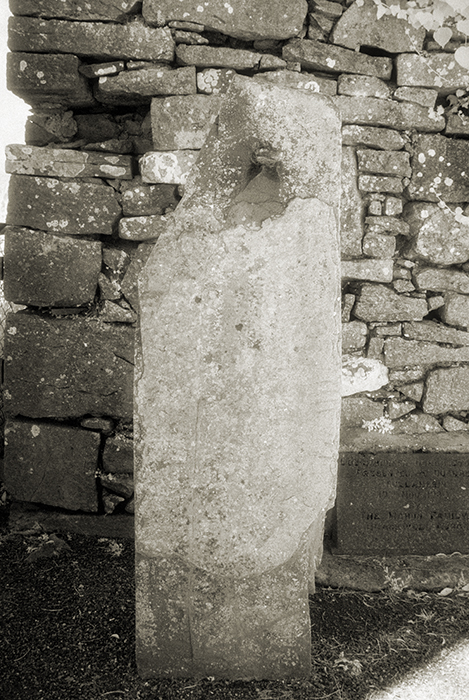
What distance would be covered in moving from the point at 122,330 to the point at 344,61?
193cm

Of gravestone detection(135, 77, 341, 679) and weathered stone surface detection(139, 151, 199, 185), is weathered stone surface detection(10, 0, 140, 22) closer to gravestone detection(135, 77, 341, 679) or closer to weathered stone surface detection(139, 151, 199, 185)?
weathered stone surface detection(139, 151, 199, 185)

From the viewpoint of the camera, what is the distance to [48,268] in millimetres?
2857

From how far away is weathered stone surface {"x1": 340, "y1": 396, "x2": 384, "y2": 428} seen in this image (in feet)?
9.80

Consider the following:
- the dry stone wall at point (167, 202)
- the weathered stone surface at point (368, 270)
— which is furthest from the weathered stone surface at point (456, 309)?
the weathered stone surface at point (368, 270)

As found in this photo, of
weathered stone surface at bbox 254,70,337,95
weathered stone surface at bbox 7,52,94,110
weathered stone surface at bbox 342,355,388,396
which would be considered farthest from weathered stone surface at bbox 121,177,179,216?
weathered stone surface at bbox 342,355,388,396

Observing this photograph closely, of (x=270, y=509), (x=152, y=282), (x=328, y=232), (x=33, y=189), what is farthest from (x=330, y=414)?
(x=33, y=189)

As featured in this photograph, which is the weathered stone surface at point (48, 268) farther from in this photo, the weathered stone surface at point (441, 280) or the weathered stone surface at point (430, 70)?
the weathered stone surface at point (430, 70)

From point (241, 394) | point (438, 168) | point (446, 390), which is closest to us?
point (241, 394)

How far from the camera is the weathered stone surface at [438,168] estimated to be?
2.89 meters

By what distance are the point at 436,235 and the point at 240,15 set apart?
63.1 inches

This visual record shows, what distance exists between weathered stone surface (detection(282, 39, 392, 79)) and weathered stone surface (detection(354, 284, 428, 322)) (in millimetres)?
1193

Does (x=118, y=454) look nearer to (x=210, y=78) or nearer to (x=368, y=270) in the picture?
(x=368, y=270)

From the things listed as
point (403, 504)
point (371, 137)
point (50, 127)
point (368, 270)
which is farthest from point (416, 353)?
point (50, 127)

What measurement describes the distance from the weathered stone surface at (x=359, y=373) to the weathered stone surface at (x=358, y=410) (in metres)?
0.05
